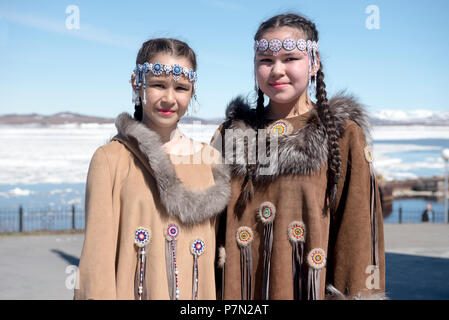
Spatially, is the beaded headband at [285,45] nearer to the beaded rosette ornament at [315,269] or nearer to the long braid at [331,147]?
the long braid at [331,147]

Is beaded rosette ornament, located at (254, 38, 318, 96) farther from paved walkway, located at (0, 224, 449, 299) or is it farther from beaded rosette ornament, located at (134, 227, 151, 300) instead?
paved walkway, located at (0, 224, 449, 299)

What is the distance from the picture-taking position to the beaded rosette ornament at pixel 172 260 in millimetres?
2484

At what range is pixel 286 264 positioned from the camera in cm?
253

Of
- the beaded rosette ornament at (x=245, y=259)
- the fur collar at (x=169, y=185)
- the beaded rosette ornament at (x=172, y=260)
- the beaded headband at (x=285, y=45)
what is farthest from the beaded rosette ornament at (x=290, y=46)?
the beaded rosette ornament at (x=172, y=260)

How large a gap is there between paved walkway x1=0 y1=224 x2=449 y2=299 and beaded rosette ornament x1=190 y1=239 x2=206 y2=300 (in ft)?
11.2

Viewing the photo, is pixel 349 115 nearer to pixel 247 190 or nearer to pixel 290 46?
pixel 290 46

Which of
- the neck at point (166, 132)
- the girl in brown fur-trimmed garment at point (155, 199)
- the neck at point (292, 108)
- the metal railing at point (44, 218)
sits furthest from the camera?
the metal railing at point (44, 218)

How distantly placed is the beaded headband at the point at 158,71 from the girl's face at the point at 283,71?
1.33ft

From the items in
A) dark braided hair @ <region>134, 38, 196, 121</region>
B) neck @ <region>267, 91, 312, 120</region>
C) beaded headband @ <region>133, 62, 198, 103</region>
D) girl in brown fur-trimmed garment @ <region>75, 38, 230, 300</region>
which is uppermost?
dark braided hair @ <region>134, 38, 196, 121</region>

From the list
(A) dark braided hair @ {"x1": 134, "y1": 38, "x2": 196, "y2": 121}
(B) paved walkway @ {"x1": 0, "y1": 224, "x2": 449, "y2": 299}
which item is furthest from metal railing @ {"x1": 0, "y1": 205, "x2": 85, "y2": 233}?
(A) dark braided hair @ {"x1": 134, "y1": 38, "x2": 196, "y2": 121}

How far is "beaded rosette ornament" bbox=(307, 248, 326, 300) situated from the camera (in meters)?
2.49

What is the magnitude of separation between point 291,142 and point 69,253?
914cm

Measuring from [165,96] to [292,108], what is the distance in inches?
30.8

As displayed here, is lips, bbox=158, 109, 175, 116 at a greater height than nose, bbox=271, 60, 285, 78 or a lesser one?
lesser
